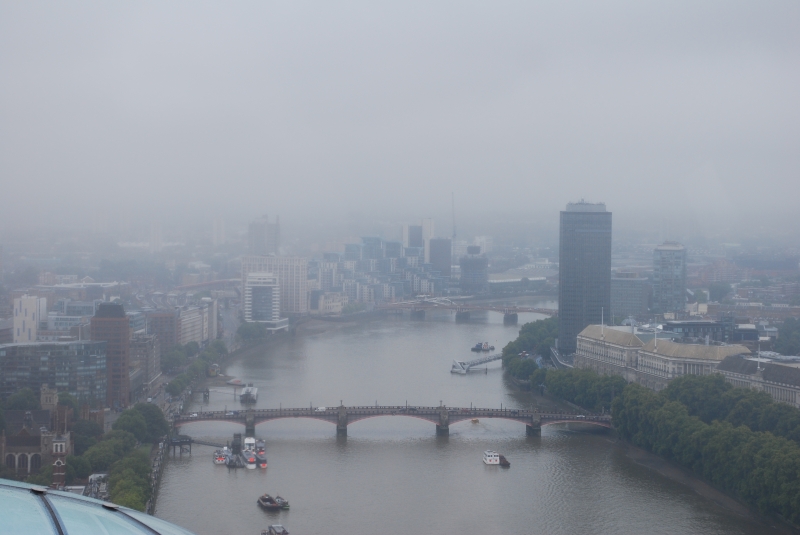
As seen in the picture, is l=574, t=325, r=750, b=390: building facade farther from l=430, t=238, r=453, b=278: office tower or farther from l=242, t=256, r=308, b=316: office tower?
l=430, t=238, r=453, b=278: office tower

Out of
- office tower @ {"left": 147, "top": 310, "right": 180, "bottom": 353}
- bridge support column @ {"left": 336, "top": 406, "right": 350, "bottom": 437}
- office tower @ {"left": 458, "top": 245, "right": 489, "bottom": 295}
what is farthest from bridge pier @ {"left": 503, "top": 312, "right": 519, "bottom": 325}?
bridge support column @ {"left": 336, "top": 406, "right": 350, "bottom": 437}

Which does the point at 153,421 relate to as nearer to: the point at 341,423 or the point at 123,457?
the point at 123,457

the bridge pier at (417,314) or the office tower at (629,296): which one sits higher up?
the office tower at (629,296)

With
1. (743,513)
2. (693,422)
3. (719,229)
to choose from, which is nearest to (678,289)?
(719,229)

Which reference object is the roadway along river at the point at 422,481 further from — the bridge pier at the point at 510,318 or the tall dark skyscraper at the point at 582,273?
the bridge pier at the point at 510,318

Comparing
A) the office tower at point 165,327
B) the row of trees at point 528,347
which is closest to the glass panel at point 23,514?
the row of trees at point 528,347

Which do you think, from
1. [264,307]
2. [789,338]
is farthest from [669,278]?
[264,307]
